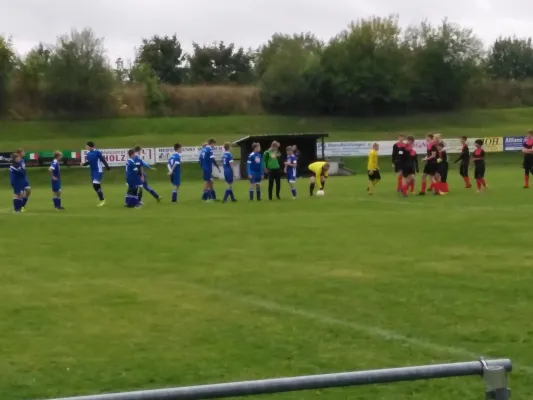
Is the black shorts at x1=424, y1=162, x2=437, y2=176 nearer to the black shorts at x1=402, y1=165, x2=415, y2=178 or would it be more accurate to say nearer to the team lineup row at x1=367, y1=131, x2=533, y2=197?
the team lineup row at x1=367, y1=131, x2=533, y2=197

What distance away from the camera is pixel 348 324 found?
832cm

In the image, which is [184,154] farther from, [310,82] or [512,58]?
[512,58]

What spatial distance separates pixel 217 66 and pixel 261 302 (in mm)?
101567

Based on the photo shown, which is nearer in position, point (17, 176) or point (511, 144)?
point (17, 176)

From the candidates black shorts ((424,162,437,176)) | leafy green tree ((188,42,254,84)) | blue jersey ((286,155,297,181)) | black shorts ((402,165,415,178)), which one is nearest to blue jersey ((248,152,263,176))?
blue jersey ((286,155,297,181))

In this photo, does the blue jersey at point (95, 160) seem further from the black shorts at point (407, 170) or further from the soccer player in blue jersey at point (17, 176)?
the black shorts at point (407, 170)

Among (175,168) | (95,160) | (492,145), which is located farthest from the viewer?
(492,145)

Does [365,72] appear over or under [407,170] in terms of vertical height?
over

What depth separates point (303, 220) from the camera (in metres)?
19.0

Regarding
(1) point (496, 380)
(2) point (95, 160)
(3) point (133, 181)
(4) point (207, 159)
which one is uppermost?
(1) point (496, 380)

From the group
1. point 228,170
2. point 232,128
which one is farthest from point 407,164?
point 232,128

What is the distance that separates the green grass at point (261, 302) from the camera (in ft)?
22.5

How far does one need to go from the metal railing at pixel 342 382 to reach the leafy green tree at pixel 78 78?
77.1 meters

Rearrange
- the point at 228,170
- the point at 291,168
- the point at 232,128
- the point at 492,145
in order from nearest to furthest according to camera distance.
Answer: the point at 228,170 → the point at 291,168 → the point at 492,145 → the point at 232,128
